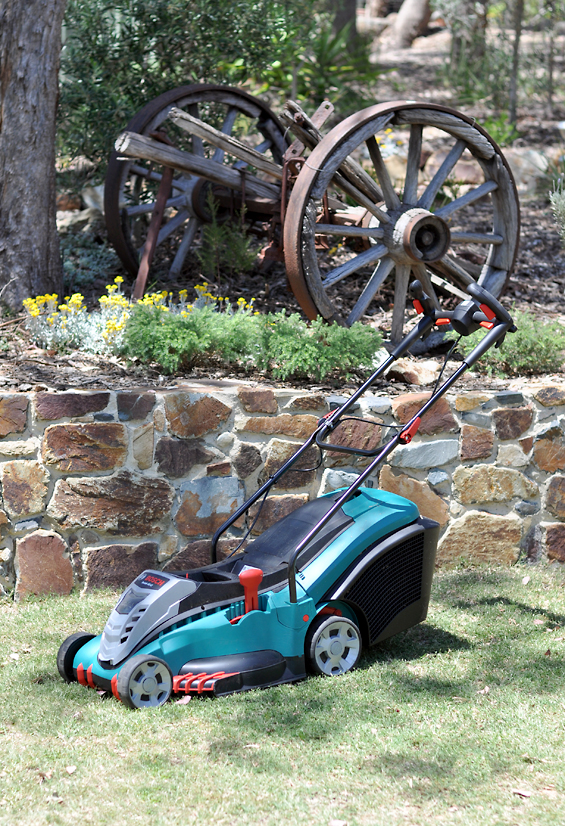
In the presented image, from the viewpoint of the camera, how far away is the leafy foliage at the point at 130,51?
23.4ft

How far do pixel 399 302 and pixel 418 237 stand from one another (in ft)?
1.51

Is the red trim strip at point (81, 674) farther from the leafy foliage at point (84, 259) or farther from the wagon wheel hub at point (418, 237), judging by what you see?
the leafy foliage at point (84, 259)

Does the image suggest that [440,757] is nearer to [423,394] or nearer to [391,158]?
[423,394]

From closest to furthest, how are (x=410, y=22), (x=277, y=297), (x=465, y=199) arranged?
1. (x=465, y=199)
2. (x=277, y=297)
3. (x=410, y=22)

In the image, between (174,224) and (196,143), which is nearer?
(196,143)

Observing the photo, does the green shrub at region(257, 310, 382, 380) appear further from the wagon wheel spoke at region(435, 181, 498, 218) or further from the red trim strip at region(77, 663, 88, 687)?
the red trim strip at region(77, 663, 88, 687)

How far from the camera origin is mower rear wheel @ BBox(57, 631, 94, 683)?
316cm

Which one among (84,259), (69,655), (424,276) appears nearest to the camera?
(69,655)

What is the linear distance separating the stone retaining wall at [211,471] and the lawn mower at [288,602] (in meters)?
0.70

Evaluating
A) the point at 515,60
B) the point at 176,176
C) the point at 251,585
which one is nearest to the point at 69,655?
the point at 251,585

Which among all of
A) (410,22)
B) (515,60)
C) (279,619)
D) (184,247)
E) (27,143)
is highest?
(410,22)

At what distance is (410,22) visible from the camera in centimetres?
1767

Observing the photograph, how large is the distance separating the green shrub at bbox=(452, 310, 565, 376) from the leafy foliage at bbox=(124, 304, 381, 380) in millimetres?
813

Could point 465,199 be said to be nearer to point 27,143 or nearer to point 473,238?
point 473,238
